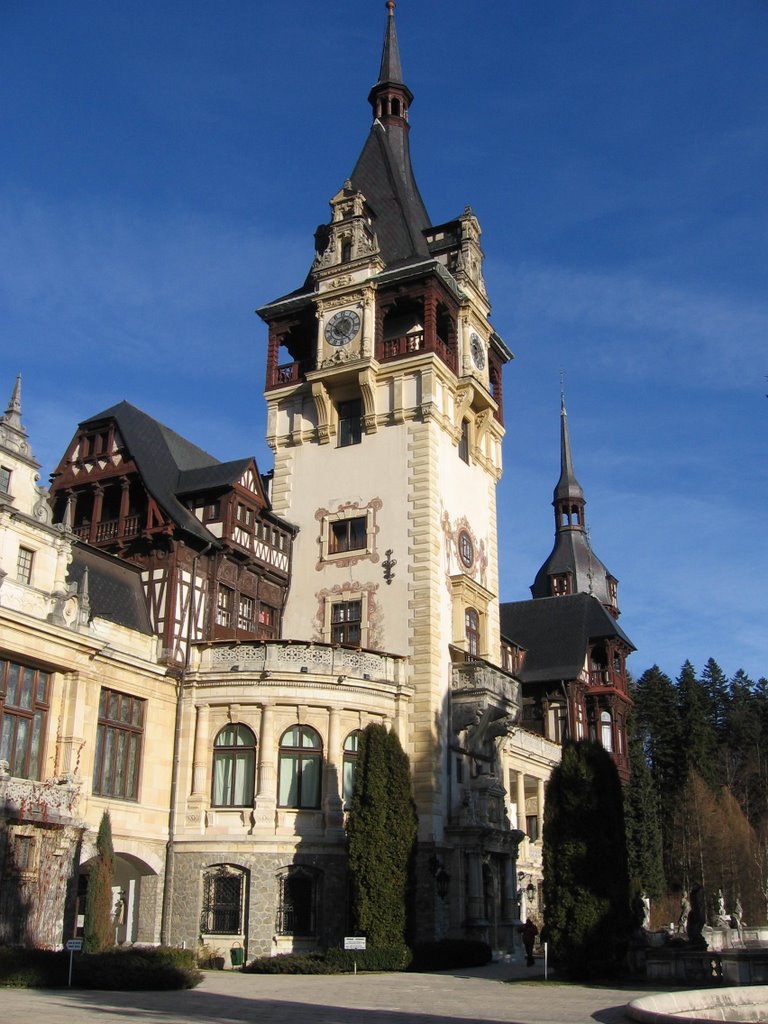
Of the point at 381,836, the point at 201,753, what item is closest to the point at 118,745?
the point at 201,753

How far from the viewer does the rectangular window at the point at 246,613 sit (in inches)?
1516

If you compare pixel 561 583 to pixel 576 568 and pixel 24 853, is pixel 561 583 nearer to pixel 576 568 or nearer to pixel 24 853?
pixel 576 568

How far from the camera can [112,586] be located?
34562mm

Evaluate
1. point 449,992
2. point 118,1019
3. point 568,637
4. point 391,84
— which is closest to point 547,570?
point 568,637

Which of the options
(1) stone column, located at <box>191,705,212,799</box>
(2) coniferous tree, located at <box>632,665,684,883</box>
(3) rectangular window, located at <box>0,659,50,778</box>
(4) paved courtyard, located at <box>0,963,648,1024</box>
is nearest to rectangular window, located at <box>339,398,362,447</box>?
(1) stone column, located at <box>191,705,212,799</box>

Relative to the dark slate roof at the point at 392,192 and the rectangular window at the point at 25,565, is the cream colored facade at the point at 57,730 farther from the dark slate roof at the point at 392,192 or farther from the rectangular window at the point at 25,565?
the dark slate roof at the point at 392,192

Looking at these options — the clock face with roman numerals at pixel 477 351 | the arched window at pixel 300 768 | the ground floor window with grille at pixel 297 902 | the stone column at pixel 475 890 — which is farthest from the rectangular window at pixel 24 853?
the clock face with roman numerals at pixel 477 351

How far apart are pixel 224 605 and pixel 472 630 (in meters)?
9.77

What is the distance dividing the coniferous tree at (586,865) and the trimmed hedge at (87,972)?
351 inches

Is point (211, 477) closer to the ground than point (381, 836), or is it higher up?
higher up

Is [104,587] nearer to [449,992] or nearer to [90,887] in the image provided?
[90,887]

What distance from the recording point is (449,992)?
23.2 m

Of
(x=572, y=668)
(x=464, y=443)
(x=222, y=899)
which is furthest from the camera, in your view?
(x=572, y=668)

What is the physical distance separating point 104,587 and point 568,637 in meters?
34.6
